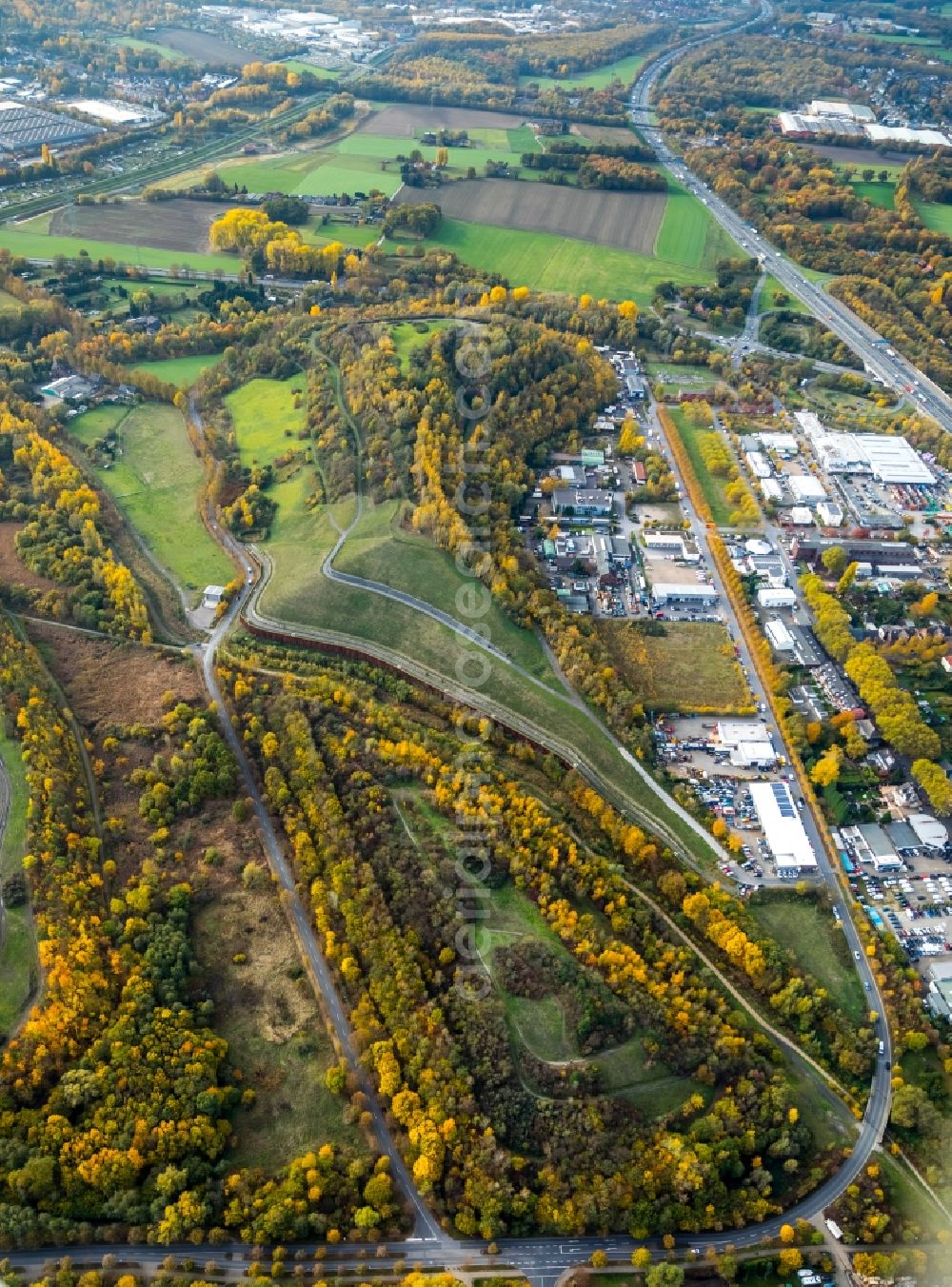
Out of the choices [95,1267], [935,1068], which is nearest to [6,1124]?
[95,1267]

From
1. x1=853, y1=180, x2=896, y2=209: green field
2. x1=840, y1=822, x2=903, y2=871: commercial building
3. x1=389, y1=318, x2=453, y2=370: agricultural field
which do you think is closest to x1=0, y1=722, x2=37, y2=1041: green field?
x1=840, y1=822, x2=903, y2=871: commercial building

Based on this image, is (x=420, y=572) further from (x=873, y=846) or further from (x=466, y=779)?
(x=873, y=846)

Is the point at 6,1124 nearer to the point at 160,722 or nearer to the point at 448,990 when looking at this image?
the point at 448,990

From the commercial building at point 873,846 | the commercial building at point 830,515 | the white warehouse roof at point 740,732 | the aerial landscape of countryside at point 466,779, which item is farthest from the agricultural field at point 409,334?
the commercial building at point 873,846

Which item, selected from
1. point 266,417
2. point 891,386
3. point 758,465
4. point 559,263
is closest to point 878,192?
point 559,263

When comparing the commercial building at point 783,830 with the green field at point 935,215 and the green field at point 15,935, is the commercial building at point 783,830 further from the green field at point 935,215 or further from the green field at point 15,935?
the green field at point 935,215

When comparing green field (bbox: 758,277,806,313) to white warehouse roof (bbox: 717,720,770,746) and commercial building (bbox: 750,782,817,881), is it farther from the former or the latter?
commercial building (bbox: 750,782,817,881)
